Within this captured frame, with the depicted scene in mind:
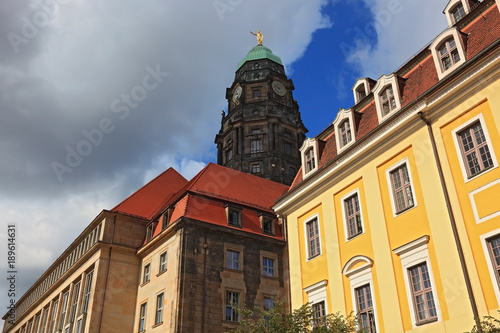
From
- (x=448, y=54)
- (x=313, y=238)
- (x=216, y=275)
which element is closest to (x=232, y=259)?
(x=216, y=275)

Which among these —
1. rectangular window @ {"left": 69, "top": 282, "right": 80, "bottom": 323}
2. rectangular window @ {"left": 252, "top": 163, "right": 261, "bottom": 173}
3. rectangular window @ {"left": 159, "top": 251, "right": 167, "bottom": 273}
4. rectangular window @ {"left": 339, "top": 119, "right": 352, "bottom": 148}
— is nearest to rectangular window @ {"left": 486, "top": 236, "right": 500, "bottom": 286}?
rectangular window @ {"left": 339, "top": 119, "right": 352, "bottom": 148}

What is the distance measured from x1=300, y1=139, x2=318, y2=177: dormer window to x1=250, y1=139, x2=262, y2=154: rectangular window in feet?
108

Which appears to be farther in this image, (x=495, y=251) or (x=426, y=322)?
(x=426, y=322)

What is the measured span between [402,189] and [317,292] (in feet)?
18.3

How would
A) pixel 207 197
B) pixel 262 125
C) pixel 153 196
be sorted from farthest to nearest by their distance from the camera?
pixel 262 125, pixel 153 196, pixel 207 197

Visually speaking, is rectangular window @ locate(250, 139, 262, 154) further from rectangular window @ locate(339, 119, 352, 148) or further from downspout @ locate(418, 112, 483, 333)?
downspout @ locate(418, 112, 483, 333)

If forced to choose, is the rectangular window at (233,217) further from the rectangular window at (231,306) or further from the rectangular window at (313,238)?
the rectangular window at (313,238)

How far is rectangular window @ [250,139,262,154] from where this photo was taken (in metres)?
55.3

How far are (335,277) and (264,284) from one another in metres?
15.3

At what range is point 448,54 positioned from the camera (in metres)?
15.7

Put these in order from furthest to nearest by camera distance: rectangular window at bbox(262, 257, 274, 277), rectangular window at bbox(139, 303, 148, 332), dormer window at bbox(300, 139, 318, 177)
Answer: rectangular window at bbox(262, 257, 274, 277) < rectangular window at bbox(139, 303, 148, 332) < dormer window at bbox(300, 139, 318, 177)

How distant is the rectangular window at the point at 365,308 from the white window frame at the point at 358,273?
5.8 inches

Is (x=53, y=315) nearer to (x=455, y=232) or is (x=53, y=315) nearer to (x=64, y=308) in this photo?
(x=64, y=308)

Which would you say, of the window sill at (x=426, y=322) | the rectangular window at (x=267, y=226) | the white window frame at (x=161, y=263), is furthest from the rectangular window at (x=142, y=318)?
the window sill at (x=426, y=322)
